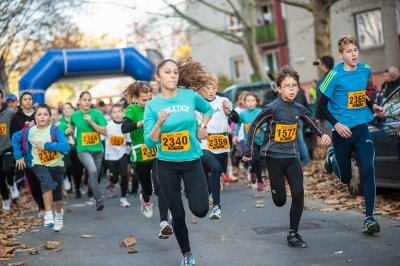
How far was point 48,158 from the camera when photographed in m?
9.27

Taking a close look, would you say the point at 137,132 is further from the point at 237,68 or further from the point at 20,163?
the point at 237,68

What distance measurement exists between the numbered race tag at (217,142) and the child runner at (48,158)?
6.42 feet

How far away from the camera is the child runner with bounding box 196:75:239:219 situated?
8894 mm

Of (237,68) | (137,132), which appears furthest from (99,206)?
(237,68)

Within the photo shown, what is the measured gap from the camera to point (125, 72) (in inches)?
893

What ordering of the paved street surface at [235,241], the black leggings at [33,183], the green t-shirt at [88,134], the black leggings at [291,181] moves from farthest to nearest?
the green t-shirt at [88,134] < the black leggings at [33,183] < the black leggings at [291,181] < the paved street surface at [235,241]

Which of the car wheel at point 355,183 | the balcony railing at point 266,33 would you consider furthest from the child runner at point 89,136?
the balcony railing at point 266,33

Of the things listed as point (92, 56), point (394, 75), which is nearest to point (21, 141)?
point (394, 75)

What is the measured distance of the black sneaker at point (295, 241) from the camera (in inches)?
262

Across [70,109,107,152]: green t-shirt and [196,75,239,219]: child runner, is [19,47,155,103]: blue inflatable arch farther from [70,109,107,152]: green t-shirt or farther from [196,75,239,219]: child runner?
[196,75,239,219]: child runner

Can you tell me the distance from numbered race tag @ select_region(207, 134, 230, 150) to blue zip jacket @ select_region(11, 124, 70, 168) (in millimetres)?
1946

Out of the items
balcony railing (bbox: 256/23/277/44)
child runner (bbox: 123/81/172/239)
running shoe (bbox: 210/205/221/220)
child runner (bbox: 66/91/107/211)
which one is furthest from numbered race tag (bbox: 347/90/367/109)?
balcony railing (bbox: 256/23/277/44)

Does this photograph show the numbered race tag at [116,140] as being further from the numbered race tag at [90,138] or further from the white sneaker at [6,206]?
the white sneaker at [6,206]

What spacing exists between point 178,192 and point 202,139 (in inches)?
22.9
